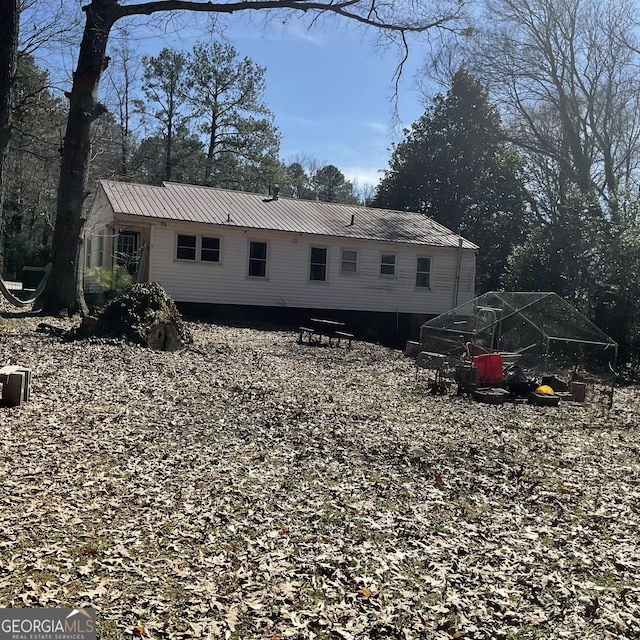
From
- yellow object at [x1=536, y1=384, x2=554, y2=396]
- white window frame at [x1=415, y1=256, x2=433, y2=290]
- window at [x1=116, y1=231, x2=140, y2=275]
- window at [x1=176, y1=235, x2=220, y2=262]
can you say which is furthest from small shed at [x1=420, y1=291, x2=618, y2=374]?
window at [x1=116, y1=231, x2=140, y2=275]

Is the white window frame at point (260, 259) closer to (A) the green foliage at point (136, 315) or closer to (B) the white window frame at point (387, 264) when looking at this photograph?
(B) the white window frame at point (387, 264)

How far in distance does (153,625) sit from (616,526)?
3948 mm

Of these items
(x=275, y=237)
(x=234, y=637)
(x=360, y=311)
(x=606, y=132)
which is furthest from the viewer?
(x=606, y=132)

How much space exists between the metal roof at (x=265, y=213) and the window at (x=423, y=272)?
2.74 ft

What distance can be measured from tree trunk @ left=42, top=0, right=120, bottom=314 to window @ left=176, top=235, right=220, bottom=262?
4.71m

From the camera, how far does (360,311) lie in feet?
75.7

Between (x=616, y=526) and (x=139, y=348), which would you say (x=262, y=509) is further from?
(x=139, y=348)

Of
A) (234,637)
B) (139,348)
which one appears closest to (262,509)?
(234,637)

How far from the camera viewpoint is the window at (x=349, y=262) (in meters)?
Answer: 22.9

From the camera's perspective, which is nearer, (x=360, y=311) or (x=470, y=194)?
(x=360, y=311)

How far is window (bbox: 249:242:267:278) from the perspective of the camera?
844 inches

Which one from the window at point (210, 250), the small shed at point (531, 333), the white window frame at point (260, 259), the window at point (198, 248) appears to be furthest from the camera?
the white window frame at point (260, 259)

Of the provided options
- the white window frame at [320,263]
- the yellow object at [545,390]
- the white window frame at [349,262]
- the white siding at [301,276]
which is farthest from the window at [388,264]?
the yellow object at [545,390]

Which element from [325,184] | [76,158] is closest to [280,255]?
[76,158]
